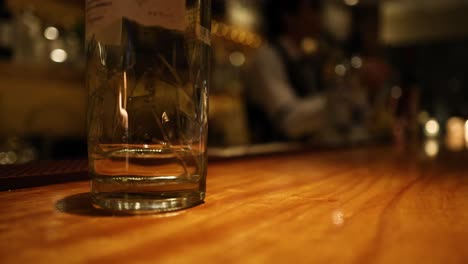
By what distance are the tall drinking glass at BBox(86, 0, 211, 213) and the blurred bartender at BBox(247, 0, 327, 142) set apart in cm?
173

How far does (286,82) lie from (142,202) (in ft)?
6.43

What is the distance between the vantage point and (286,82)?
218cm

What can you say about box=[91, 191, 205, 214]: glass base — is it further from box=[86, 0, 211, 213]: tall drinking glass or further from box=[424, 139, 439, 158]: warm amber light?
box=[424, 139, 439, 158]: warm amber light

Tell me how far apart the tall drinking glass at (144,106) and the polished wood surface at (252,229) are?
0.02 m

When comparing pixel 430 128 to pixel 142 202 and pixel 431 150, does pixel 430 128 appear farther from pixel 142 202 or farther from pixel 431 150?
pixel 142 202

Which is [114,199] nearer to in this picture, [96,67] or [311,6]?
[96,67]

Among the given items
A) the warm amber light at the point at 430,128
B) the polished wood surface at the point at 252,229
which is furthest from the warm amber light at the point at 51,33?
the warm amber light at the point at 430,128

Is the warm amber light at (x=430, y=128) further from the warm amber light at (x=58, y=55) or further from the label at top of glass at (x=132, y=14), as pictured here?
the label at top of glass at (x=132, y=14)

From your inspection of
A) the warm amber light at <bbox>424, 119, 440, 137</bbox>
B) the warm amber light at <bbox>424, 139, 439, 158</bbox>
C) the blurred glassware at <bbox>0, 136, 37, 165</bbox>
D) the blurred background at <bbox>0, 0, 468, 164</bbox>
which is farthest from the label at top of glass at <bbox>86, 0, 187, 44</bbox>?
the warm amber light at <bbox>424, 119, 440, 137</bbox>

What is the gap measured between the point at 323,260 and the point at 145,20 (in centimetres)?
19

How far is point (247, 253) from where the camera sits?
0.60 feet

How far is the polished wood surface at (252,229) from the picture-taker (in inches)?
7.1

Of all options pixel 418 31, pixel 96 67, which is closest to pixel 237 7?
pixel 96 67

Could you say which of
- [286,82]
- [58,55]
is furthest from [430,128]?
[58,55]
